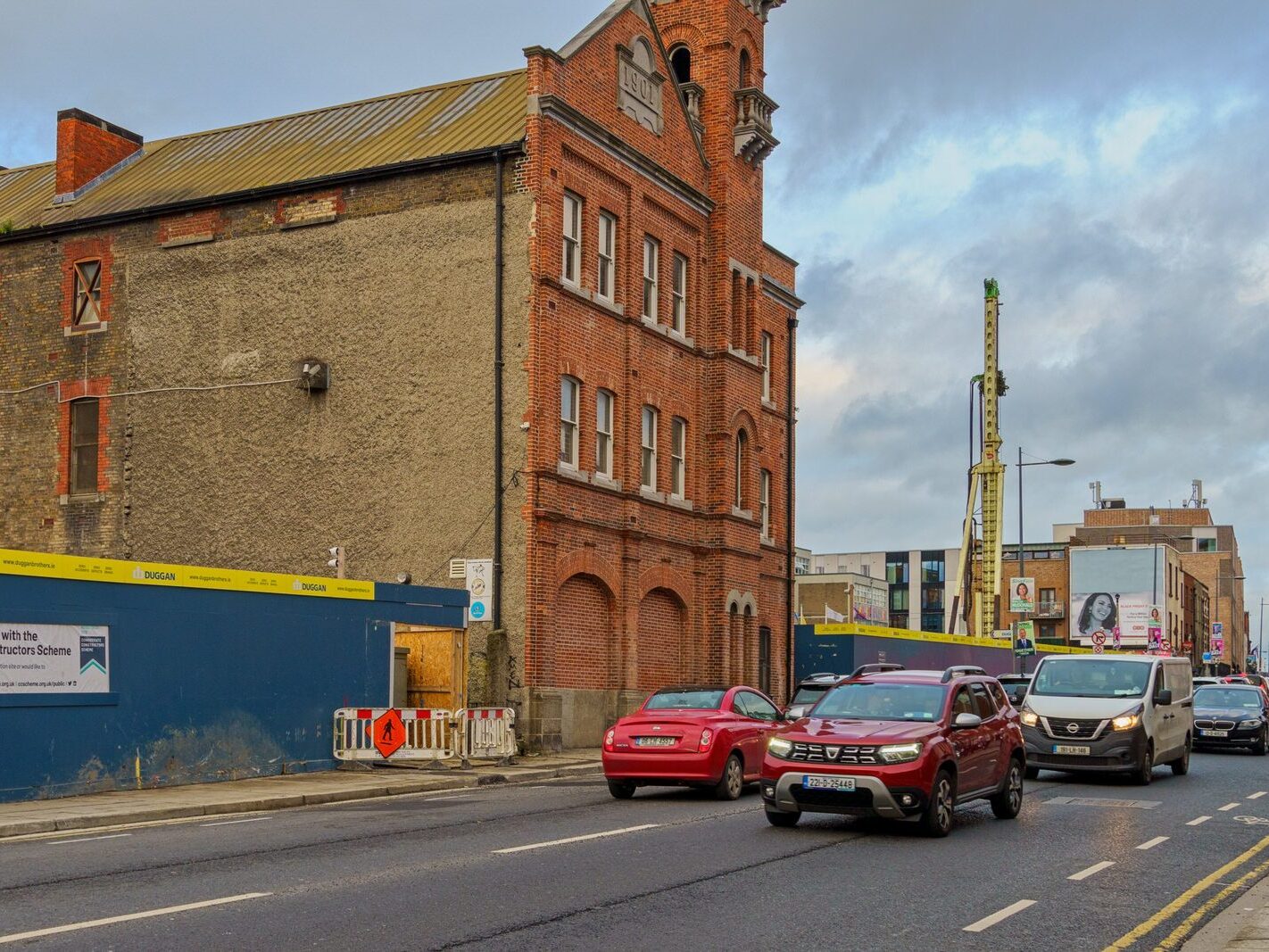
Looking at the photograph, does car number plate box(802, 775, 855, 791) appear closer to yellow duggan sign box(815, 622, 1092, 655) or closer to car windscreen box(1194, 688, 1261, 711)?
car windscreen box(1194, 688, 1261, 711)

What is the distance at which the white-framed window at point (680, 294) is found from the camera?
3638 cm

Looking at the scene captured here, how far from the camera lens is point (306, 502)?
3272cm

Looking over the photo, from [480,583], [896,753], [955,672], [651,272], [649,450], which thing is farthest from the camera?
[651,272]

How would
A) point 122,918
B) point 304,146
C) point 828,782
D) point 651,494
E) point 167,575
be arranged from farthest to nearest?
1. point 304,146
2. point 651,494
3. point 167,575
4. point 828,782
5. point 122,918

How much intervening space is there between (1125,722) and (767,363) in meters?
23.6

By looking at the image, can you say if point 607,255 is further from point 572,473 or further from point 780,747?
point 780,747

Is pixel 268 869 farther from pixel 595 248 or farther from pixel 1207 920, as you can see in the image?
pixel 595 248

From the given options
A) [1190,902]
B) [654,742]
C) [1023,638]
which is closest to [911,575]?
[1023,638]

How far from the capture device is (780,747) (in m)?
15.0

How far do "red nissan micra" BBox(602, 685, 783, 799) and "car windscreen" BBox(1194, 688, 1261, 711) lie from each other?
16167 mm

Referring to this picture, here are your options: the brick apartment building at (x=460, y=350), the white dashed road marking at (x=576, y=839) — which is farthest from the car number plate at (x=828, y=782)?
the brick apartment building at (x=460, y=350)

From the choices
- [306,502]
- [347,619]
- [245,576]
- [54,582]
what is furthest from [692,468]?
[54,582]

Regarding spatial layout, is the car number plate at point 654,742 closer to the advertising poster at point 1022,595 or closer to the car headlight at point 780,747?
the car headlight at point 780,747

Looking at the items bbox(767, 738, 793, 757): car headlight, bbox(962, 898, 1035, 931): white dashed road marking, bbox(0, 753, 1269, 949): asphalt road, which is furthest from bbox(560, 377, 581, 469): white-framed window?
bbox(962, 898, 1035, 931): white dashed road marking
